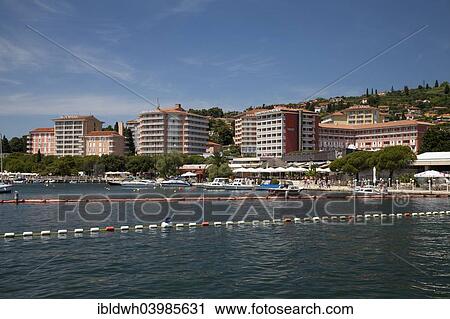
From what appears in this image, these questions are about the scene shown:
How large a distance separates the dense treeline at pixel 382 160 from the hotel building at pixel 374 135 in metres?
42.0

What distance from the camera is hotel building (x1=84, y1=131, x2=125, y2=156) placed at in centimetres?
15275

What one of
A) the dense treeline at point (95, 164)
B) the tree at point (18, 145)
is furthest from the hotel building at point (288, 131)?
the tree at point (18, 145)

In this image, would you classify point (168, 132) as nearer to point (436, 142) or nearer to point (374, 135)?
point (374, 135)

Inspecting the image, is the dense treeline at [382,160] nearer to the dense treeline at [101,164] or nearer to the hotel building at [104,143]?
the dense treeline at [101,164]

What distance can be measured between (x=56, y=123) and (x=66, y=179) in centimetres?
4782

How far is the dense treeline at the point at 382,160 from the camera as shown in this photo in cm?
6334

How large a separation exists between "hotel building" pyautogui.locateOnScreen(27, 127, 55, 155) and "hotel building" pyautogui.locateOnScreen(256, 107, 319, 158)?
299 ft

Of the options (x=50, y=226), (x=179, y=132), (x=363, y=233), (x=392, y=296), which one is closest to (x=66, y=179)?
(x=179, y=132)

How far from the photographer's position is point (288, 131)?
116 metres

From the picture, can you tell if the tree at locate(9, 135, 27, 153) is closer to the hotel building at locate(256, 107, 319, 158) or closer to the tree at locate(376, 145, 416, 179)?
the hotel building at locate(256, 107, 319, 158)

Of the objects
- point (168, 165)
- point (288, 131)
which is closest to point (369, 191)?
point (288, 131)

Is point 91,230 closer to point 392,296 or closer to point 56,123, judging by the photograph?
point 392,296

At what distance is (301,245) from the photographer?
20531mm

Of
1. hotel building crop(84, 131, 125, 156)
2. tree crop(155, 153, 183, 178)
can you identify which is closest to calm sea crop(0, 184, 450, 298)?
tree crop(155, 153, 183, 178)
